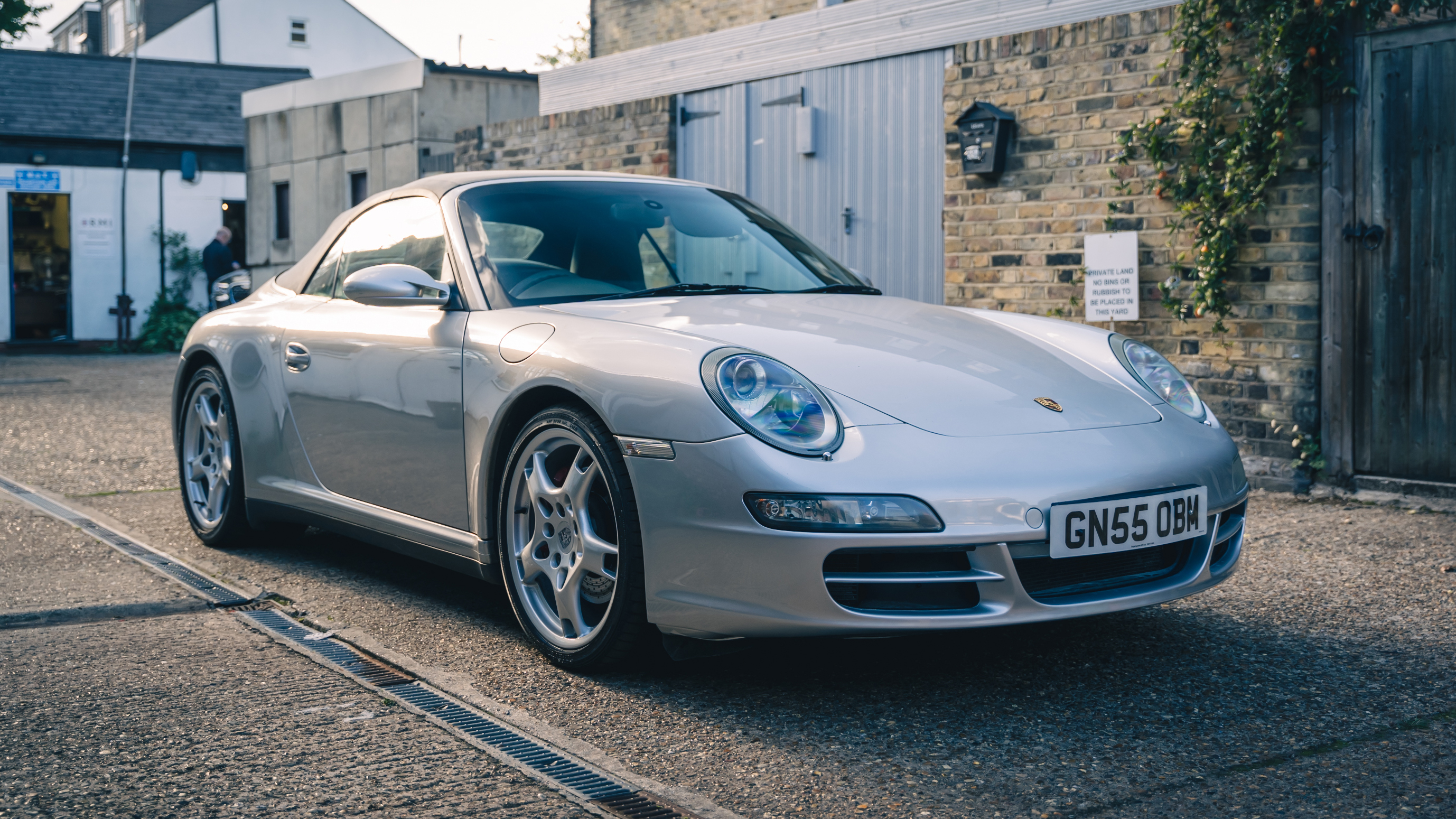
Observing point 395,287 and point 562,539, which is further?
point 395,287

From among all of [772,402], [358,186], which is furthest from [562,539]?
[358,186]

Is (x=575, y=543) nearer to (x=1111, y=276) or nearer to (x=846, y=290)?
(x=846, y=290)

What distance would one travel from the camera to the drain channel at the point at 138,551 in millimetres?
4141

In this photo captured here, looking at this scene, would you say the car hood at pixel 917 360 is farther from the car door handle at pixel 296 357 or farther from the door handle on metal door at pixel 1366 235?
the door handle on metal door at pixel 1366 235

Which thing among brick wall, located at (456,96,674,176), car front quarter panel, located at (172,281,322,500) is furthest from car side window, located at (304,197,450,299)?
brick wall, located at (456,96,674,176)

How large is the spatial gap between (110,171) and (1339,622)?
24.8 metres

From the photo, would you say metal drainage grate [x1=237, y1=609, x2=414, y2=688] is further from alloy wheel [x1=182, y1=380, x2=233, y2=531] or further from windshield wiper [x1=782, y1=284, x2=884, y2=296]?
windshield wiper [x1=782, y1=284, x2=884, y2=296]

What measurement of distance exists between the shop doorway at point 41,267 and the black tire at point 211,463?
67.5ft

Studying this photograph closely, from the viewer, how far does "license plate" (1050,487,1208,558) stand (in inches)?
Result: 113

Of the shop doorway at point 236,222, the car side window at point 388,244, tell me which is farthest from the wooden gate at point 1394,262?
the shop doorway at point 236,222

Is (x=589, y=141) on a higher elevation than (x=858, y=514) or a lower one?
higher

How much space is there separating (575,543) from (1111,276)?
4443 millimetres

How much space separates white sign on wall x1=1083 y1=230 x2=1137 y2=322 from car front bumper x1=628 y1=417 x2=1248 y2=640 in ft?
13.0

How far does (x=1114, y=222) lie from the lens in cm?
689
